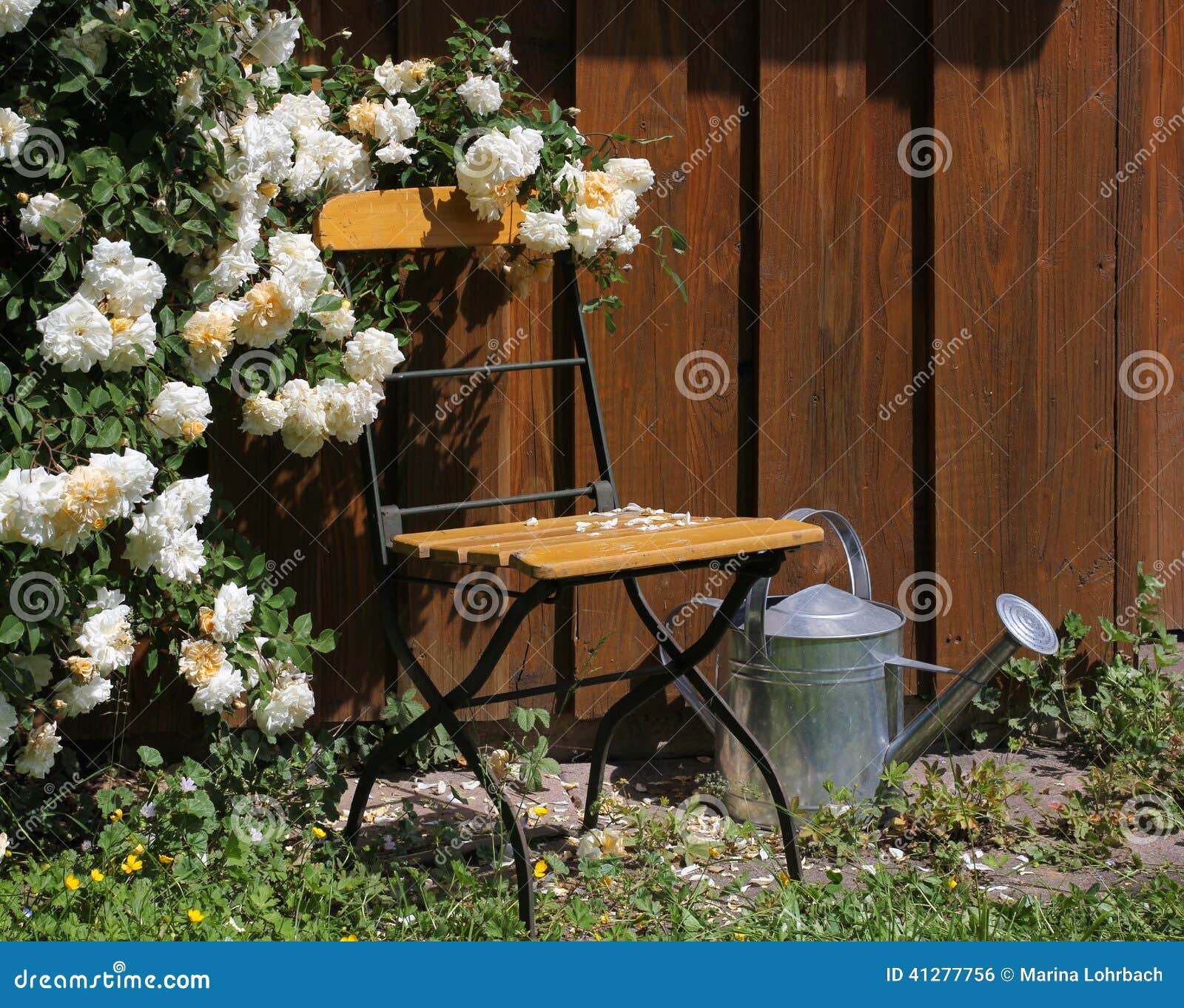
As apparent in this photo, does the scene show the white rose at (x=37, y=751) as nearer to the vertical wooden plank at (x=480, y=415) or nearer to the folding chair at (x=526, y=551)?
the folding chair at (x=526, y=551)

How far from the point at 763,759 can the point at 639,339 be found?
1050mm

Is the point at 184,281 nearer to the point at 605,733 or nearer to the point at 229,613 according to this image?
the point at 229,613

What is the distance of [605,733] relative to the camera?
271 cm

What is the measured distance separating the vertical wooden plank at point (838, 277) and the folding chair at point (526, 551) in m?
0.56

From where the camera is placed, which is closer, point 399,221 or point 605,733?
point 399,221

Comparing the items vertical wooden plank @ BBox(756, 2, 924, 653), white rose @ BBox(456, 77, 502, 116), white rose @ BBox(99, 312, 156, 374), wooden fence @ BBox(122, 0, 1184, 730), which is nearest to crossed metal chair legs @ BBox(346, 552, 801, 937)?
wooden fence @ BBox(122, 0, 1184, 730)

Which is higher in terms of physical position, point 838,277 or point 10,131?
point 10,131

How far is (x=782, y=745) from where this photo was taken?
284 cm

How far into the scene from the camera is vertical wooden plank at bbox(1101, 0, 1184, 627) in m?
3.36

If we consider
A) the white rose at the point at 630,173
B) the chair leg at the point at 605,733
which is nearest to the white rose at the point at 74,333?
the white rose at the point at 630,173

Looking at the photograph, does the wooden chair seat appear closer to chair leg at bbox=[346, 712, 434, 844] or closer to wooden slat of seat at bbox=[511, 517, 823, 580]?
wooden slat of seat at bbox=[511, 517, 823, 580]

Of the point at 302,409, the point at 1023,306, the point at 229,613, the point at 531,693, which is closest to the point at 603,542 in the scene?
the point at 531,693

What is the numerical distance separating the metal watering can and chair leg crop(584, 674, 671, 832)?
0.81 ft

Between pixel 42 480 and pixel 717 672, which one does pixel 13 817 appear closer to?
pixel 42 480
